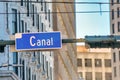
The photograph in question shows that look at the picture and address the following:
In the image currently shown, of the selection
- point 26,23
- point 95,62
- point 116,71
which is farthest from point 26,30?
point 95,62

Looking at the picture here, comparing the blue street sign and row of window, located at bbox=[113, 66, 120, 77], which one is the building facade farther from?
row of window, located at bbox=[113, 66, 120, 77]

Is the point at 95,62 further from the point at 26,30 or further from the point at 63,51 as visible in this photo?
the point at 26,30

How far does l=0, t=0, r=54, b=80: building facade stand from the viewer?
157ft

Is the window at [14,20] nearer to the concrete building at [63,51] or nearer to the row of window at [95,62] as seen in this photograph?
the concrete building at [63,51]

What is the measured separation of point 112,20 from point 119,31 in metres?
3.91

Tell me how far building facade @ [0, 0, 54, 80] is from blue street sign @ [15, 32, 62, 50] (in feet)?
45.2

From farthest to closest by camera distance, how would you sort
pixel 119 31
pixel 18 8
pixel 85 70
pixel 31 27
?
pixel 85 70 < pixel 119 31 < pixel 31 27 < pixel 18 8

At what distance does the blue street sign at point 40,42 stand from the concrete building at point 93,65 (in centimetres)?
13350

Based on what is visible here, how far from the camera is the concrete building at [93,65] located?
160000mm

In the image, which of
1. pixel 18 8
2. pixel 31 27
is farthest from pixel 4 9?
pixel 31 27

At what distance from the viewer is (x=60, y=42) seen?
24672 millimetres

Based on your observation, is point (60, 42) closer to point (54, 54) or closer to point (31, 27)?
point (31, 27)

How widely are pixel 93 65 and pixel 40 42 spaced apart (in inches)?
5379

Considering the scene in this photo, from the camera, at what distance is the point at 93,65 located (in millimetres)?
161000
